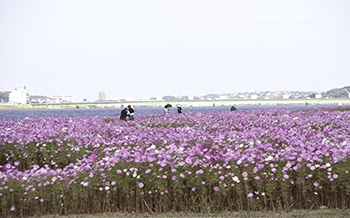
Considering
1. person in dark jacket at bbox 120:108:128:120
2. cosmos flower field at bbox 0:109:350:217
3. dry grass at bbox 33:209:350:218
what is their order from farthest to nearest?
person in dark jacket at bbox 120:108:128:120 < cosmos flower field at bbox 0:109:350:217 < dry grass at bbox 33:209:350:218

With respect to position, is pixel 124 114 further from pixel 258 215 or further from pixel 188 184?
pixel 258 215

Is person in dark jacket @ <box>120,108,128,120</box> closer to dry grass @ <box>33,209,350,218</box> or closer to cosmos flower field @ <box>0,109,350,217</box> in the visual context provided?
cosmos flower field @ <box>0,109,350,217</box>

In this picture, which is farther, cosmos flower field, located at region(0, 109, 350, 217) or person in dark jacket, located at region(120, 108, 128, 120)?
person in dark jacket, located at region(120, 108, 128, 120)

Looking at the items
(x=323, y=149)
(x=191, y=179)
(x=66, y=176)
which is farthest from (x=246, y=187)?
(x=66, y=176)

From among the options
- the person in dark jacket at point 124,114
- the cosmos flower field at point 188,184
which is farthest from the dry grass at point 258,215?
the person in dark jacket at point 124,114

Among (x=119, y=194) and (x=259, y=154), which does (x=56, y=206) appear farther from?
(x=259, y=154)

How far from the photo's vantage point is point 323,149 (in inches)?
472

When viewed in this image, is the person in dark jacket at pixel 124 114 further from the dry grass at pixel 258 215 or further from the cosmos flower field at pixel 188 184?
the dry grass at pixel 258 215

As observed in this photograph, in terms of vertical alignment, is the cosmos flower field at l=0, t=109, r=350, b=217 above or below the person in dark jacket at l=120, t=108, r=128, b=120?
below

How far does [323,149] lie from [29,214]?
6318mm

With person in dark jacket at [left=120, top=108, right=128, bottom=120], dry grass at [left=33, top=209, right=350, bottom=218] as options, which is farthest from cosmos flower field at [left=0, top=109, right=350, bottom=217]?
person in dark jacket at [left=120, top=108, right=128, bottom=120]

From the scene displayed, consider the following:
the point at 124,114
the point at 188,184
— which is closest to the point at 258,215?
the point at 188,184

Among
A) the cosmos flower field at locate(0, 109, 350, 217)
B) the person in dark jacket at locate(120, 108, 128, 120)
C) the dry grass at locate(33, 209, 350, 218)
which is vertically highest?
the person in dark jacket at locate(120, 108, 128, 120)

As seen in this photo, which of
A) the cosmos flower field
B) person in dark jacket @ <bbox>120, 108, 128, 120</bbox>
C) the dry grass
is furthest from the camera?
person in dark jacket @ <bbox>120, 108, 128, 120</bbox>
